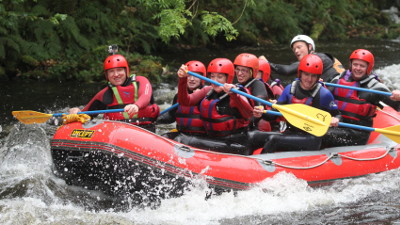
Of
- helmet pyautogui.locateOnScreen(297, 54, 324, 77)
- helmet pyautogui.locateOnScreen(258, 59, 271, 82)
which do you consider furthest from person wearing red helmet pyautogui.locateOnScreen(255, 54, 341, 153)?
helmet pyautogui.locateOnScreen(258, 59, 271, 82)

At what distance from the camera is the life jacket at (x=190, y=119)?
5914 millimetres

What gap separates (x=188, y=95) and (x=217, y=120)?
48cm

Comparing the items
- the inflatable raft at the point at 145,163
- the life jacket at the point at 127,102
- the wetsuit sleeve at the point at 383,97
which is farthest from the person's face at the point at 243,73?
the wetsuit sleeve at the point at 383,97

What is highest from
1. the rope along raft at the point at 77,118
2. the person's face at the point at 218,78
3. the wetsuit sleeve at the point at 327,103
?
the person's face at the point at 218,78

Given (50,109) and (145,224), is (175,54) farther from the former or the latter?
(145,224)

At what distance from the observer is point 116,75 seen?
5.91 metres

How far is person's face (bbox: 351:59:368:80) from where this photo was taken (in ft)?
20.9

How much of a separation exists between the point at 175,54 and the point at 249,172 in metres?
9.07

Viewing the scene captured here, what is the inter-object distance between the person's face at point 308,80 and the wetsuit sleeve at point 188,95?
1056 millimetres

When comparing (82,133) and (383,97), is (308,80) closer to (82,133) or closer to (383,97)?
(383,97)

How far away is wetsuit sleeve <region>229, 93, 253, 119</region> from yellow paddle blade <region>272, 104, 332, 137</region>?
32 cm

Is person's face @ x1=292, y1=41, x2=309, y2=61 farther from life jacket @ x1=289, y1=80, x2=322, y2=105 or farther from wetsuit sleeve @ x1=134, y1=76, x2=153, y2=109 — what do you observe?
wetsuit sleeve @ x1=134, y1=76, x2=153, y2=109

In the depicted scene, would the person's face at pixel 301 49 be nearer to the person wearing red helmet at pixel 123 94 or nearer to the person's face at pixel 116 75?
the person wearing red helmet at pixel 123 94

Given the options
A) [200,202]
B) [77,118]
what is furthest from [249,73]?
[77,118]
